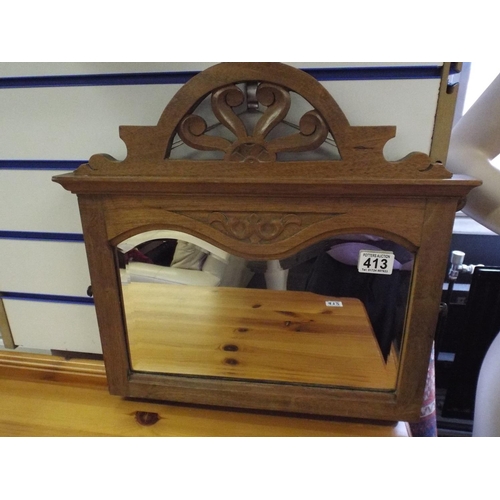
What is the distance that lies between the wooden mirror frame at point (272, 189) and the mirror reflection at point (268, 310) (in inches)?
1.6

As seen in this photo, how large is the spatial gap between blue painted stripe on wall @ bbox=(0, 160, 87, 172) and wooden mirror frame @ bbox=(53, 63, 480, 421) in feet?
0.43

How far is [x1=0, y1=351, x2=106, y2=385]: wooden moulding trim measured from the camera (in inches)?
25.9

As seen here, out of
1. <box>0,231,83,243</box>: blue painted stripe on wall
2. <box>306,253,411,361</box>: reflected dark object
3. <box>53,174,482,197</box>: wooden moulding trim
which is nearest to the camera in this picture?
<box>53,174,482,197</box>: wooden moulding trim

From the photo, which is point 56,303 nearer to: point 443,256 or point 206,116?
point 206,116

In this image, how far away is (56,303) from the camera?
69 centimetres

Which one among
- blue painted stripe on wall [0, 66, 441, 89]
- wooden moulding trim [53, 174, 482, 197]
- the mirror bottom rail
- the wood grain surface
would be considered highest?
blue painted stripe on wall [0, 66, 441, 89]

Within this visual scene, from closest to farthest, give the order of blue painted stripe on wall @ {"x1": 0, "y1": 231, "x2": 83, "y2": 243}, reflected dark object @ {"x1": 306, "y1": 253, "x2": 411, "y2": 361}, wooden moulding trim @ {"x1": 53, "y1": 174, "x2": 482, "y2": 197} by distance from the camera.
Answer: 1. wooden moulding trim @ {"x1": 53, "y1": 174, "x2": 482, "y2": 197}
2. reflected dark object @ {"x1": 306, "y1": 253, "x2": 411, "y2": 361}
3. blue painted stripe on wall @ {"x1": 0, "y1": 231, "x2": 83, "y2": 243}

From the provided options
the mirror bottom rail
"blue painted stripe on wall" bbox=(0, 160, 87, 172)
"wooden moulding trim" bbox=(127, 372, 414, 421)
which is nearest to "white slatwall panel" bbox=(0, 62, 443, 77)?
"blue painted stripe on wall" bbox=(0, 160, 87, 172)

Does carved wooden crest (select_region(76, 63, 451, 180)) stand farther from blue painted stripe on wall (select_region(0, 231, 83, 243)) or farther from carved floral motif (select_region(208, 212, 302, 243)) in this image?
blue painted stripe on wall (select_region(0, 231, 83, 243))

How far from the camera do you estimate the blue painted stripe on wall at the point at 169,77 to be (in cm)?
46

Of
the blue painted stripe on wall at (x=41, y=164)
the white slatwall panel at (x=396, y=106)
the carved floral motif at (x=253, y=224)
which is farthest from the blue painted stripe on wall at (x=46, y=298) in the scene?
the white slatwall panel at (x=396, y=106)

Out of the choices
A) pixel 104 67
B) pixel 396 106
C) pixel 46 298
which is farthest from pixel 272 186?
pixel 46 298

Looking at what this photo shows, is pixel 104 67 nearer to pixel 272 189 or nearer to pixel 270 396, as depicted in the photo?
pixel 272 189

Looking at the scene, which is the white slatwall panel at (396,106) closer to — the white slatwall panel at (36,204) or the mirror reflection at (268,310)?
the mirror reflection at (268,310)
